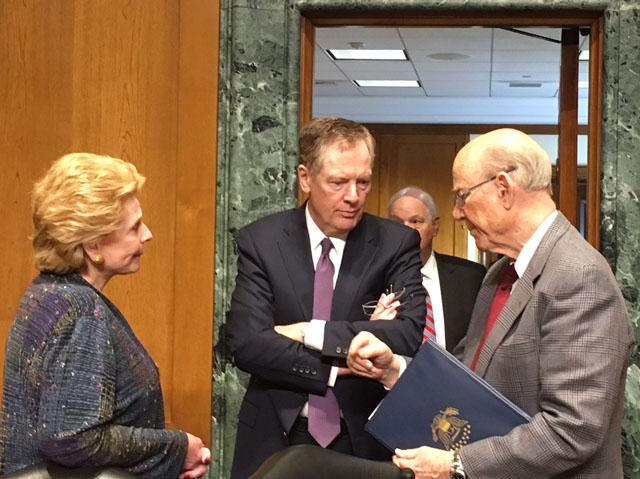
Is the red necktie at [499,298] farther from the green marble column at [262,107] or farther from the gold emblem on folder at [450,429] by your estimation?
the green marble column at [262,107]

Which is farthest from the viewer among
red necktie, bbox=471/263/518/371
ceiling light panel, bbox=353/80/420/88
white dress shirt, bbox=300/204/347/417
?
ceiling light panel, bbox=353/80/420/88

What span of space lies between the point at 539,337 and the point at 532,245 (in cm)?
26

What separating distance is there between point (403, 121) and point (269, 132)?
8.37 m

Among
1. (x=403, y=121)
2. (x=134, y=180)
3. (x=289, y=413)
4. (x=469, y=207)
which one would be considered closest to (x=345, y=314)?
(x=289, y=413)

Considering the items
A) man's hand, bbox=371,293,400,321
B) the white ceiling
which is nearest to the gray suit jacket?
man's hand, bbox=371,293,400,321

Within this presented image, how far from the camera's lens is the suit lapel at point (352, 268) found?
2785 mm

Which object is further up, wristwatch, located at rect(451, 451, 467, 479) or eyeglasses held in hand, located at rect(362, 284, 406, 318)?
eyeglasses held in hand, located at rect(362, 284, 406, 318)

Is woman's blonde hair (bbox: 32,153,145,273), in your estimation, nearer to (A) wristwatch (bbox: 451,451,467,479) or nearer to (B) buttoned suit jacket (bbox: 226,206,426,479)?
(B) buttoned suit jacket (bbox: 226,206,426,479)

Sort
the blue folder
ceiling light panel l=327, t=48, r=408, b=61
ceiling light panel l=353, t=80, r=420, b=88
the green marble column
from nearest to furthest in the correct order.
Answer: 1. the blue folder
2. the green marble column
3. ceiling light panel l=327, t=48, r=408, b=61
4. ceiling light panel l=353, t=80, r=420, b=88

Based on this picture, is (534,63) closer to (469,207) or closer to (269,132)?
(269,132)

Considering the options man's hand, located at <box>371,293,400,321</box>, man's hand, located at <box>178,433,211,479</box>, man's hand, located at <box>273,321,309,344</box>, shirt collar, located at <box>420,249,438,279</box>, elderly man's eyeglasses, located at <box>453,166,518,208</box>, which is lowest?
man's hand, located at <box>178,433,211,479</box>

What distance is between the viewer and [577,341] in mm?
2094

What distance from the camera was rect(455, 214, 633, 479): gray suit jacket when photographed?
6.84ft

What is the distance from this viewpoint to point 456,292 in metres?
3.85
